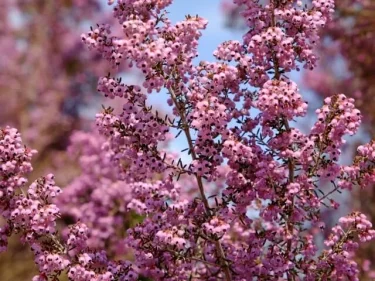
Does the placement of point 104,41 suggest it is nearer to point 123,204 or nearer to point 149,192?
point 149,192

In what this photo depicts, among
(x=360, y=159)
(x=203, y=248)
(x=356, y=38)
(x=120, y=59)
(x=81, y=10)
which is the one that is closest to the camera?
(x=120, y=59)

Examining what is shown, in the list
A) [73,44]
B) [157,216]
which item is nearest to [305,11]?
[157,216]

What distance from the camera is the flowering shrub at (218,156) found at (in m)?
6.07

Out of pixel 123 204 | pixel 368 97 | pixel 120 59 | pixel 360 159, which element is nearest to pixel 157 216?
pixel 120 59

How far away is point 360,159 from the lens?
21.3ft

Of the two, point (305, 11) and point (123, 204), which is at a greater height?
point (123, 204)

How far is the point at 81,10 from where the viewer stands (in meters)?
29.7

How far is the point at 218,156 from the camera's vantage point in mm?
6109

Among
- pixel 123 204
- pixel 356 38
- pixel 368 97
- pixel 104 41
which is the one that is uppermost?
pixel 356 38

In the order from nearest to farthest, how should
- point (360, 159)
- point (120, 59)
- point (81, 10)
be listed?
1. point (120, 59)
2. point (360, 159)
3. point (81, 10)

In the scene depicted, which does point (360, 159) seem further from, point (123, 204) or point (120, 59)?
point (123, 204)

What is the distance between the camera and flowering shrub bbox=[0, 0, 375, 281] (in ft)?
19.9

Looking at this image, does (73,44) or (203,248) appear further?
(73,44)

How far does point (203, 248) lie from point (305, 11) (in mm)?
2466
